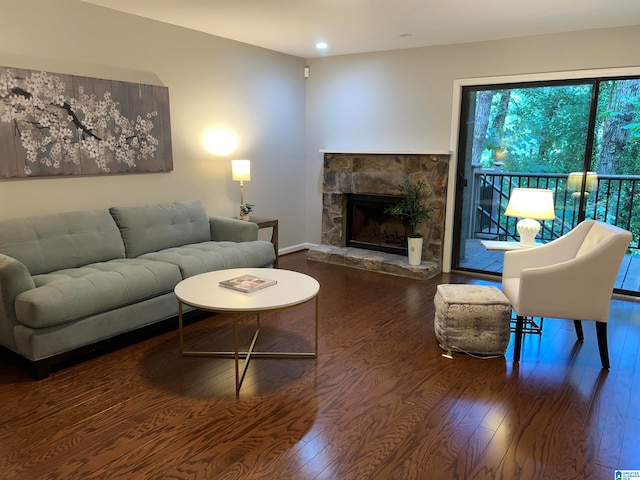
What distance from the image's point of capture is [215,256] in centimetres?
379

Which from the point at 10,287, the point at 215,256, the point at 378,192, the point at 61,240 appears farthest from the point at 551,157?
the point at 10,287

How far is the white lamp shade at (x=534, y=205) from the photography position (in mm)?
3689

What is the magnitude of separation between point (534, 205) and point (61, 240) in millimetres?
3590

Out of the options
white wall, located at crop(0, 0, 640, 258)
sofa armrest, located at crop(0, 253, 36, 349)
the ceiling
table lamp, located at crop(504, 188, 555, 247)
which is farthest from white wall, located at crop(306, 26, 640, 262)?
→ sofa armrest, located at crop(0, 253, 36, 349)

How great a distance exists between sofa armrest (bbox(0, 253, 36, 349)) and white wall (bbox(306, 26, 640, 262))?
390cm

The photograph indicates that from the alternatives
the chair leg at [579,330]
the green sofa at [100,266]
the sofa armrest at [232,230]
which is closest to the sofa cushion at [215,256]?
the green sofa at [100,266]

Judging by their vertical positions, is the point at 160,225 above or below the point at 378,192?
below

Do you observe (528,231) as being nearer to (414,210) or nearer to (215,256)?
(414,210)

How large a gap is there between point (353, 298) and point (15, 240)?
8.79 ft

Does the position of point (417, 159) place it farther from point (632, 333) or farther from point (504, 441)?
point (504, 441)

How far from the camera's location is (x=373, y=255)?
17.9 ft

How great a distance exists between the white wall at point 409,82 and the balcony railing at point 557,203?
2.21ft

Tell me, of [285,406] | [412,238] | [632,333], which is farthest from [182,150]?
[632,333]

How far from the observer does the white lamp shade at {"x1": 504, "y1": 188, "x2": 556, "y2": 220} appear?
12.1 ft
